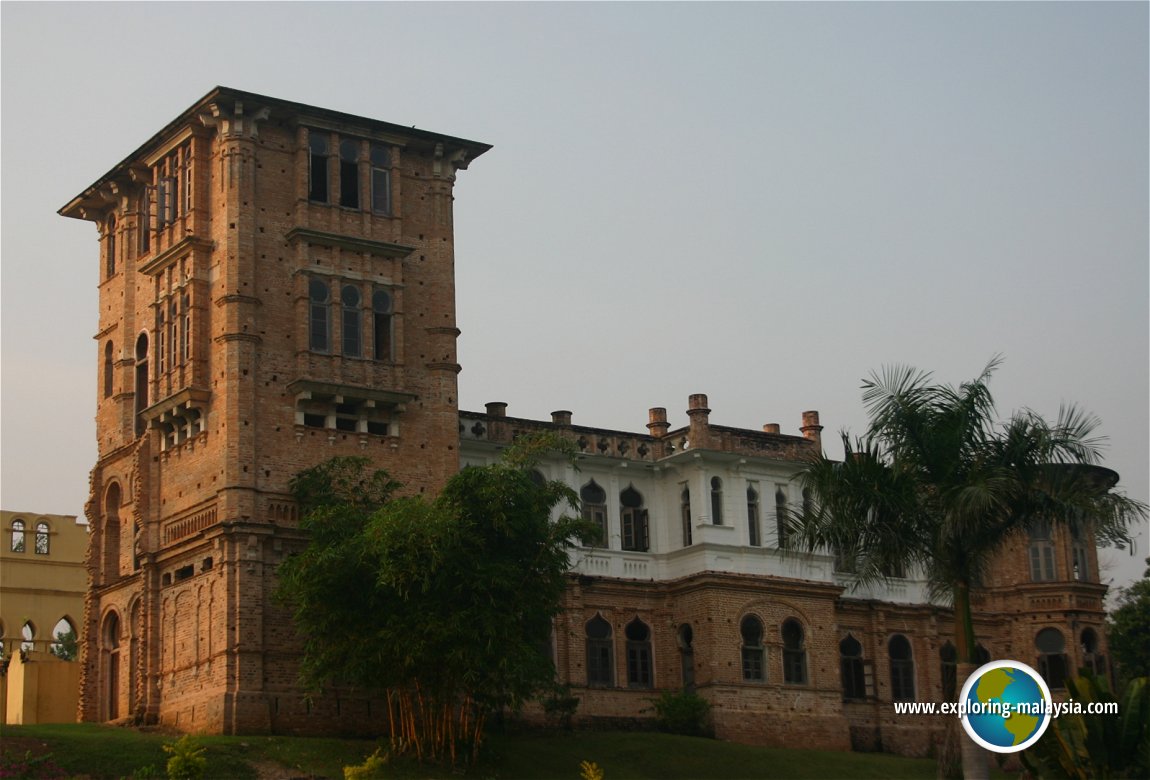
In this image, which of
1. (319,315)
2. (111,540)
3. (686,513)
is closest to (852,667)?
(686,513)

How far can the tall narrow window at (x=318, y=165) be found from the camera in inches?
1991

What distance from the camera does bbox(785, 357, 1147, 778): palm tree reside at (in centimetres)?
3312

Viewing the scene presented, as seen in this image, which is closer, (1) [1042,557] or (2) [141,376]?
(2) [141,376]

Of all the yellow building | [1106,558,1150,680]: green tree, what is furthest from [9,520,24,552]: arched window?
[1106,558,1150,680]: green tree

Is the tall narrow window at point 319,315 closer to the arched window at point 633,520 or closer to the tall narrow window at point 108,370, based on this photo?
the tall narrow window at point 108,370

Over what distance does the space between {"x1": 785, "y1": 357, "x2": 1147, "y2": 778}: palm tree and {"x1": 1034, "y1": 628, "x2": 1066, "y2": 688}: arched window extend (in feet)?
90.6

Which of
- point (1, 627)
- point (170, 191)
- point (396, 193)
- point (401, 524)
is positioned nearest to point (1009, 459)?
point (401, 524)

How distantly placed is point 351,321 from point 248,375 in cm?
374

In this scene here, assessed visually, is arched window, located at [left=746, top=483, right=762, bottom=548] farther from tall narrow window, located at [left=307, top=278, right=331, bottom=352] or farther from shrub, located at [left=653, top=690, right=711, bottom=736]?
tall narrow window, located at [left=307, top=278, right=331, bottom=352]

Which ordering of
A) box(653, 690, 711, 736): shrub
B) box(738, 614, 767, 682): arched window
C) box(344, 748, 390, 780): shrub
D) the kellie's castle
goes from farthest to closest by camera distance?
box(738, 614, 767, 682): arched window, box(653, 690, 711, 736): shrub, the kellie's castle, box(344, 748, 390, 780): shrub

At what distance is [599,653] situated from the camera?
53.5 meters

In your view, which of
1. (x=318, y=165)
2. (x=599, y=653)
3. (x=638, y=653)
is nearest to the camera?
(x=318, y=165)

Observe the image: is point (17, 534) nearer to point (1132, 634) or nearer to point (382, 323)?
point (382, 323)

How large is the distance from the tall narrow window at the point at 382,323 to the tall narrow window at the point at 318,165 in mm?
3238
